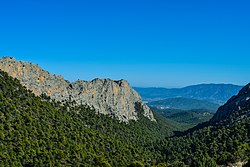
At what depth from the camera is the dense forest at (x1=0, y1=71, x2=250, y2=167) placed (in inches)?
4252

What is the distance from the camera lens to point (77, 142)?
132125 millimetres

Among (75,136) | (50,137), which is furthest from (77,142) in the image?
(50,137)

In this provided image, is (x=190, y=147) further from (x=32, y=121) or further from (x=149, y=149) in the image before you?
(x=32, y=121)

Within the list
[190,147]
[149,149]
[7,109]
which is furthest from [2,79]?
[190,147]

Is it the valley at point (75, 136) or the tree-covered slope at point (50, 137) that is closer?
the tree-covered slope at point (50, 137)

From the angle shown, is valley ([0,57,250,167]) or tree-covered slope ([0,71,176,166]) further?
valley ([0,57,250,167])

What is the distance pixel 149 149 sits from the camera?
163250mm

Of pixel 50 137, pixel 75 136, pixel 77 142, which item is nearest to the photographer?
pixel 50 137

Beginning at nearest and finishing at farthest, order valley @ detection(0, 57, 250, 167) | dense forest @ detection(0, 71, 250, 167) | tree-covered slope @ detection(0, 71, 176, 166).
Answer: tree-covered slope @ detection(0, 71, 176, 166) < dense forest @ detection(0, 71, 250, 167) < valley @ detection(0, 57, 250, 167)

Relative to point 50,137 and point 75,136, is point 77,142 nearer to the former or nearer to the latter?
point 75,136

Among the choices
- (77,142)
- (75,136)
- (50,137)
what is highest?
(50,137)

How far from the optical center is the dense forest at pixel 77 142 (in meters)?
108

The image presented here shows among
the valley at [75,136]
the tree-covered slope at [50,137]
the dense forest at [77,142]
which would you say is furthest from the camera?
the valley at [75,136]

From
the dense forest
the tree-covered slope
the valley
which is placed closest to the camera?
the tree-covered slope
